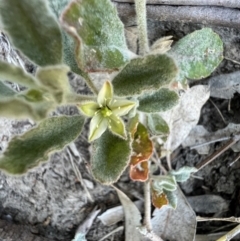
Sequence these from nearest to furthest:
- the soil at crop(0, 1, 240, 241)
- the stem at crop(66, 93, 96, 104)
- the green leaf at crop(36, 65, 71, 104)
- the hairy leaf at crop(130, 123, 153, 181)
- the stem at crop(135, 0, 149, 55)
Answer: the green leaf at crop(36, 65, 71, 104)
the stem at crop(66, 93, 96, 104)
the stem at crop(135, 0, 149, 55)
the hairy leaf at crop(130, 123, 153, 181)
the soil at crop(0, 1, 240, 241)

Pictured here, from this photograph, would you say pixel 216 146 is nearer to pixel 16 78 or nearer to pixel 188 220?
pixel 188 220

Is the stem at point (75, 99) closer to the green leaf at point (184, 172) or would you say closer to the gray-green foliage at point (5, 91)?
the gray-green foliage at point (5, 91)

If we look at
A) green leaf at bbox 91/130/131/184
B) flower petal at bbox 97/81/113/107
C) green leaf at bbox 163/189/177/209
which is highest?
flower petal at bbox 97/81/113/107

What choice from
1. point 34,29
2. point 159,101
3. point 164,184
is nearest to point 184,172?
point 164,184

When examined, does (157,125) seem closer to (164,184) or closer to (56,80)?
(164,184)

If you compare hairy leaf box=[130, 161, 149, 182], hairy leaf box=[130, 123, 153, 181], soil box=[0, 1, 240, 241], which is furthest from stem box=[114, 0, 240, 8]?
hairy leaf box=[130, 161, 149, 182]

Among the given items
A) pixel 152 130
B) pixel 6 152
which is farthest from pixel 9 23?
pixel 152 130

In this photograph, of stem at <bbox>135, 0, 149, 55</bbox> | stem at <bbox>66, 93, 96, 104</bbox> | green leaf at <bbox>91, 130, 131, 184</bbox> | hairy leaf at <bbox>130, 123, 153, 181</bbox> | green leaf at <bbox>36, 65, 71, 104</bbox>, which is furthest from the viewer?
hairy leaf at <bbox>130, 123, 153, 181</bbox>

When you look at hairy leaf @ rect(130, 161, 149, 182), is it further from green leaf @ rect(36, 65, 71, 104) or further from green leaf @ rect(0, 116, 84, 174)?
green leaf @ rect(36, 65, 71, 104)

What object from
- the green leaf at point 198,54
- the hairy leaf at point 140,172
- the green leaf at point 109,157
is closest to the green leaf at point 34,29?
the green leaf at point 109,157
